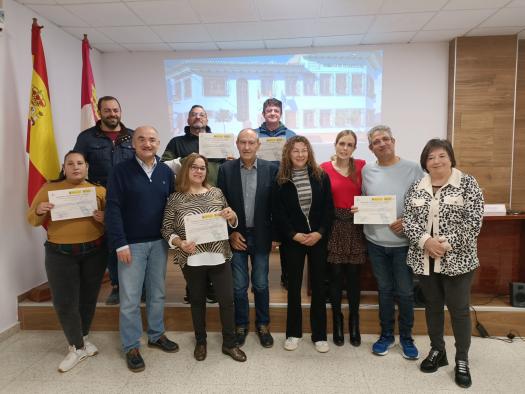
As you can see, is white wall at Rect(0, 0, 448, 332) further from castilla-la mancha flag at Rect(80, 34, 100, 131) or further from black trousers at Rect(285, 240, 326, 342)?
black trousers at Rect(285, 240, 326, 342)

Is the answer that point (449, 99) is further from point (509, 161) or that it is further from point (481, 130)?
point (509, 161)

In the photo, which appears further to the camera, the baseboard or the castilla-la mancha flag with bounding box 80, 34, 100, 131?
the castilla-la mancha flag with bounding box 80, 34, 100, 131

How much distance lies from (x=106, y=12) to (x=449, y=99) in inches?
176

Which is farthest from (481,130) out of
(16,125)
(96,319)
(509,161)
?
(16,125)

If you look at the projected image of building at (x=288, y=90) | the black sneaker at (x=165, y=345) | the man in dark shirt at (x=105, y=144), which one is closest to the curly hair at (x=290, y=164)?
the man in dark shirt at (x=105, y=144)

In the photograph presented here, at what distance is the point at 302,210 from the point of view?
7.85 ft

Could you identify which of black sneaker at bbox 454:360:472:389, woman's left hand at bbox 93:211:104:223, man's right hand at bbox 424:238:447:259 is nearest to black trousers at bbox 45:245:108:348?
woman's left hand at bbox 93:211:104:223

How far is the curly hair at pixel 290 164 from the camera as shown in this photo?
7.83ft

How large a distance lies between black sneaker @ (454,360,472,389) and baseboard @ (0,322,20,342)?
346 centimetres

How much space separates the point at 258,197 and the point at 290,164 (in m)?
0.32

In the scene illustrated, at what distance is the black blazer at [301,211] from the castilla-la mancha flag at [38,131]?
2216 mm

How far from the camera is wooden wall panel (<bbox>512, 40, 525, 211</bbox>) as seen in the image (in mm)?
4830

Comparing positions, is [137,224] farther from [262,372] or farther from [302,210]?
A: [262,372]

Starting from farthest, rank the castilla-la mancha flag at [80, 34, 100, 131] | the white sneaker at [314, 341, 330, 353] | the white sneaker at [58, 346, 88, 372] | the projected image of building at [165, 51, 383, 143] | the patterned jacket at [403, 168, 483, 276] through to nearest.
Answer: the projected image of building at [165, 51, 383, 143]
the castilla-la mancha flag at [80, 34, 100, 131]
the white sneaker at [314, 341, 330, 353]
the white sneaker at [58, 346, 88, 372]
the patterned jacket at [403, 168, 483, 276]
